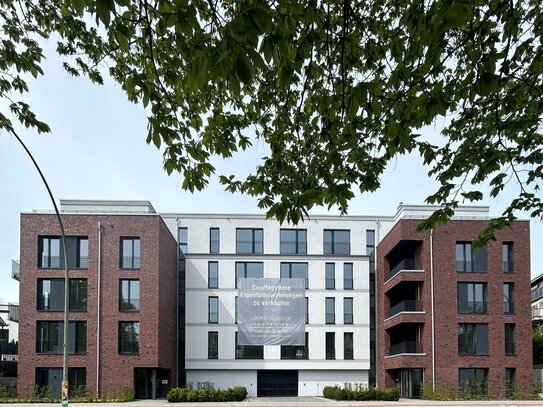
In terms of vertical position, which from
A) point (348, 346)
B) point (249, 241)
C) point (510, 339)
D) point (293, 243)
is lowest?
point (348, 346)

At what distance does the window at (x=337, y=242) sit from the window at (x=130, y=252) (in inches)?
608

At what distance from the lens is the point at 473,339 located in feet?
111

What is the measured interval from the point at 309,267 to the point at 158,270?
508 inches

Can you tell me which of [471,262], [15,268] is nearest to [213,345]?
[15,268]

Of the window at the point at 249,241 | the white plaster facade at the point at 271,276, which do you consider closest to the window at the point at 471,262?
the white plaster facade at the point at 271,276

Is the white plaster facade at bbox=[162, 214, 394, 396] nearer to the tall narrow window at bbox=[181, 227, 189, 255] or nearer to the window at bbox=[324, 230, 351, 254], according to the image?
the tall narrow window at bbox=[181, 227, 189, 255]

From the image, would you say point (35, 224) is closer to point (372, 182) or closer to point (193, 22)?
point (372, 182)

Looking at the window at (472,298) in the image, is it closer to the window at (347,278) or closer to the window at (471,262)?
the window at (471,262)

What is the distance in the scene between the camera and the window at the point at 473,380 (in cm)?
3284

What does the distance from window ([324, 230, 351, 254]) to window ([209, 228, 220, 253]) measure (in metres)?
8.38

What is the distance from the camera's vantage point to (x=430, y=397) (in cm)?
3241

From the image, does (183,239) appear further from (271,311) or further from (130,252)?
(271,311)

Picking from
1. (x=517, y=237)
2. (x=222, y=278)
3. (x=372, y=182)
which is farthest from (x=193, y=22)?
(x=222, y=278)

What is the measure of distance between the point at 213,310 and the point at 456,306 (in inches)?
687
